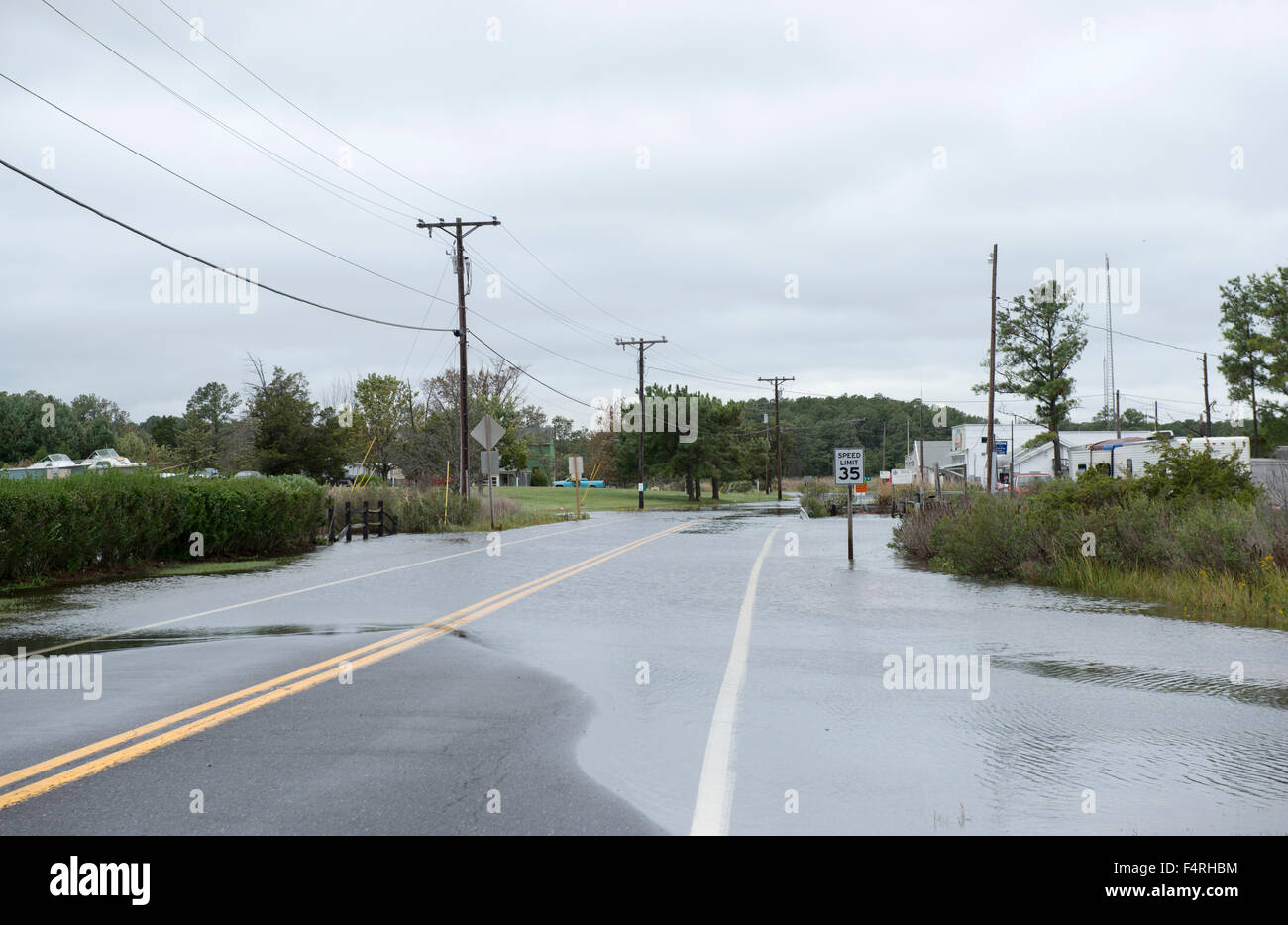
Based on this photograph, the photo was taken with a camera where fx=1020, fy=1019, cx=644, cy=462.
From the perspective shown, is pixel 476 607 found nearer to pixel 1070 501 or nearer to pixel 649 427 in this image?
pixel 1070 501

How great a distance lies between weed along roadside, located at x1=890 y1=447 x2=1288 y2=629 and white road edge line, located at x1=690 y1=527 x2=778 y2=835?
6.67m

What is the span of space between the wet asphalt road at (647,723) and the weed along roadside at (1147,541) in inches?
51.0

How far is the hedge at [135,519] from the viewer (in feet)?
53.4

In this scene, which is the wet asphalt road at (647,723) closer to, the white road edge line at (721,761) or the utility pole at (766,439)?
the white road edge line at (721,761)

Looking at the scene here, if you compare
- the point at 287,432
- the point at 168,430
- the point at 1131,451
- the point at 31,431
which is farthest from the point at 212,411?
the point at 1131,451

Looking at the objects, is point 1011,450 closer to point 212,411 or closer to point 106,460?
point 106,460

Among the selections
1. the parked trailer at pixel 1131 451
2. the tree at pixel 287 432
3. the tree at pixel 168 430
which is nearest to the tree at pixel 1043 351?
the parked trailer at pixel 1131 451

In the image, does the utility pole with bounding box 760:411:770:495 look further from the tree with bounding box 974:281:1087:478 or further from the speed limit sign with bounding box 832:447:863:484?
the speed limit sign with bounding box 832:447:863:484

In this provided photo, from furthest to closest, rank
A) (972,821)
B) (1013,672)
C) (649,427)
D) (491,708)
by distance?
1. (649,427)
2. (1013,672)
3. (491,708)
4. (972,821)

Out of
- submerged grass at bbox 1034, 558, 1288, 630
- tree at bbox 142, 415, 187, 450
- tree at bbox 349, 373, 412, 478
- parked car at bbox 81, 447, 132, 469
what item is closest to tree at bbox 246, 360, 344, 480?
parked car at bbox 81, 447, 132, 469

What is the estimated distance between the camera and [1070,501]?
1802cm
